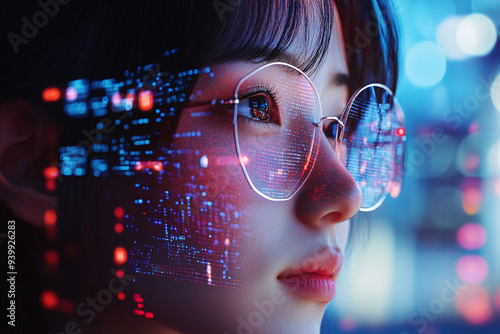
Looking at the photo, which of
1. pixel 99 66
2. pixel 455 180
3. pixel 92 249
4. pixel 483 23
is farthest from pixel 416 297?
pixel 99 66

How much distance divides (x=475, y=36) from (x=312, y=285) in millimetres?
1005

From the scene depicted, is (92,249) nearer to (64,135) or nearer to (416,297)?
(64,135)

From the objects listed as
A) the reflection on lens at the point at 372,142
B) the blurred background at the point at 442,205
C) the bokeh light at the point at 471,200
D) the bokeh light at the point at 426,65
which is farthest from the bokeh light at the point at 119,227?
the bokeh light at the point at 471,200

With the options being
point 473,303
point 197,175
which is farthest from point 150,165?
point 473,303

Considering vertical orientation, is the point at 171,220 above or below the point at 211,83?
below

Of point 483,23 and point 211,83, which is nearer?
point 211,83

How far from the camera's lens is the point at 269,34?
570 mm

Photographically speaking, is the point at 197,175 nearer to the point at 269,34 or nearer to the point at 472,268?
the point at 269,34

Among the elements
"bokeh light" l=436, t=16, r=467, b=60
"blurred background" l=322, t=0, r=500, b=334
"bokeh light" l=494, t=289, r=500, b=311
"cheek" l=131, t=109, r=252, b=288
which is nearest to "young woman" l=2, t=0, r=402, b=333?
"cheek" l=131, t=109, r=252, b=288

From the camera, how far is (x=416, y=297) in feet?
3.84

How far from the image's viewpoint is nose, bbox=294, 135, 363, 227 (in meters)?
0.61

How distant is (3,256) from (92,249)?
15cm

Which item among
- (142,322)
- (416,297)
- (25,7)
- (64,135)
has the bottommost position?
(416,297)

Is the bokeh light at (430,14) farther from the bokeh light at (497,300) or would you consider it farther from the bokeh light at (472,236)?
the bokeh light at (497,300)
